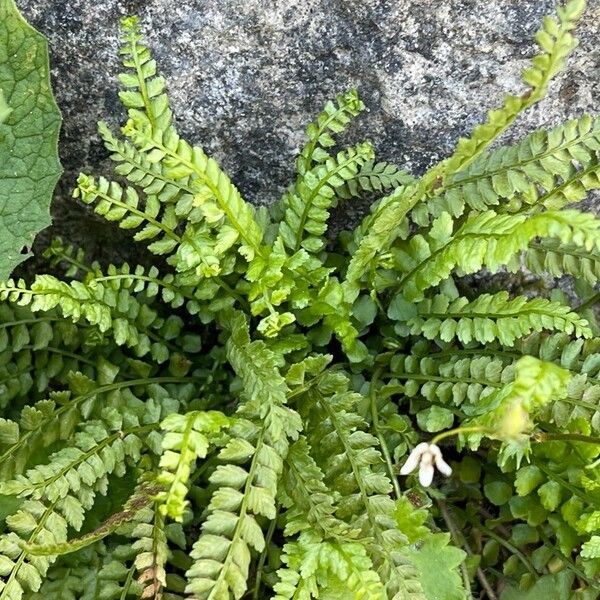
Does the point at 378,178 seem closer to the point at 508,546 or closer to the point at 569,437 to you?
the point at 569,437

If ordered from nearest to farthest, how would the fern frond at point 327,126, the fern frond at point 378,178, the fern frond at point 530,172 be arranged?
the fern frond at point 530,172, the fern frond at point 327,126, the fern frond at point 378,178

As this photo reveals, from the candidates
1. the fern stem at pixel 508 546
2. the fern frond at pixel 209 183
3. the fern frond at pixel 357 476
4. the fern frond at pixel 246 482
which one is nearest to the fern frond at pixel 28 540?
the fern frond at pixel 246 482

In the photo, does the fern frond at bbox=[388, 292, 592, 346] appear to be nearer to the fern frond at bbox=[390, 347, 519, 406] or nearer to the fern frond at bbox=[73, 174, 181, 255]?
the fern frond at bbox=[390, 347, 519, 406]

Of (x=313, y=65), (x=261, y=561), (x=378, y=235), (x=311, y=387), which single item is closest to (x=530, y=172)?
(x=378, y=235)

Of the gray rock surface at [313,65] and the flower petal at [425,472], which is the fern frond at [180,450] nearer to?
the flower petal at [425,472]

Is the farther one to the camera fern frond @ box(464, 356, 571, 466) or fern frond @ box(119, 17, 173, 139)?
fern frond @ box(119, 17, 173, 139)

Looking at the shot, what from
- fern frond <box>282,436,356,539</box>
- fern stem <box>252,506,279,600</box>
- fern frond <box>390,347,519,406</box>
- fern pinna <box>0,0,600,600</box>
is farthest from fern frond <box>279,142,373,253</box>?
fern stem <box>252,506,279,600</box>
